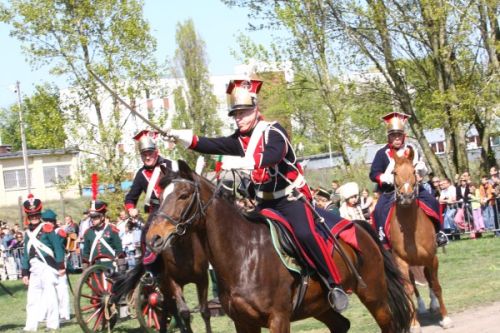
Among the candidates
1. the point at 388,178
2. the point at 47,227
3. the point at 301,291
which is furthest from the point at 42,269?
the point at 301,291

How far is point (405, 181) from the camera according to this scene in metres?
10.8

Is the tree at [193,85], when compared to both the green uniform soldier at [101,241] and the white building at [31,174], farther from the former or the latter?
the green uniform soldier at [101,241]

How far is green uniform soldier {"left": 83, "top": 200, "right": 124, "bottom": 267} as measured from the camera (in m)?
14.3

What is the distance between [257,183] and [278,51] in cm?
2362

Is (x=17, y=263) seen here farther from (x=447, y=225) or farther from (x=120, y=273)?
(x=120, y=273)

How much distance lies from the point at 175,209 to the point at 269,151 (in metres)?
0.96

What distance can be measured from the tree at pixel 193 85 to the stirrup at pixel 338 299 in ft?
174

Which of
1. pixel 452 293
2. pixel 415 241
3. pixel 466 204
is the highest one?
pixel 415 241

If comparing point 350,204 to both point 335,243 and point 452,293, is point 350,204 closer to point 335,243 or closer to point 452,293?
point 452,293

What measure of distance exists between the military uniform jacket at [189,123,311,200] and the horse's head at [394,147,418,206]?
2.84m

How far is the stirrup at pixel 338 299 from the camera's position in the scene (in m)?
8.01

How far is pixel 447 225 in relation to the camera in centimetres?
2480

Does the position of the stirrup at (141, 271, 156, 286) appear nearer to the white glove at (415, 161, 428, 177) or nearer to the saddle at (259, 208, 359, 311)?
the white glove at (415, 161, 428, 177)

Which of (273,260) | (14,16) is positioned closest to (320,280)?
(273,260)
